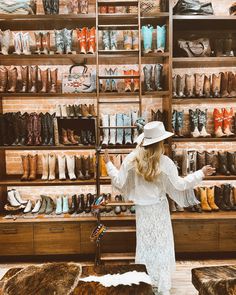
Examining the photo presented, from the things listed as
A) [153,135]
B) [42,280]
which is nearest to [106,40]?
[153,135]

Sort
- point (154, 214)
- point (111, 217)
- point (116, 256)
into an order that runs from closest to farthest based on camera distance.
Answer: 1. point (154, 214)
2. point (116, 256)
3. point (111, 217)

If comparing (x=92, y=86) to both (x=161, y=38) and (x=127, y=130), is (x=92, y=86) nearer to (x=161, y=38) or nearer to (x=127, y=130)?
(x=127, y=130)

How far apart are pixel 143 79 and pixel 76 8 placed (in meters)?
1.20

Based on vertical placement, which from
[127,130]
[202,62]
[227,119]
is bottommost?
[127,130]

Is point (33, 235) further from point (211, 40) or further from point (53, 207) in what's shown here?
point (211, 40)

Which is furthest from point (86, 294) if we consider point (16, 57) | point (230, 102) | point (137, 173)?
point (230, 102)

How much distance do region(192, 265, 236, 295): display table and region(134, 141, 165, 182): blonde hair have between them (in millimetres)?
815

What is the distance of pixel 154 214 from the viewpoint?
3342mm

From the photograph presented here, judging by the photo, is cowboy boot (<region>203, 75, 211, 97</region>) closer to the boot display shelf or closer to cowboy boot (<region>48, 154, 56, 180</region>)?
the boot display shelf

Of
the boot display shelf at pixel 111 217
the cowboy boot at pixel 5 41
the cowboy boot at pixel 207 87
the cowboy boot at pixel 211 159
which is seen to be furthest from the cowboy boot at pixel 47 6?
the cowboy boot at pixel 211 159

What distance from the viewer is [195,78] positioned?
15.9ft

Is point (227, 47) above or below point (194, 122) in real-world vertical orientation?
above

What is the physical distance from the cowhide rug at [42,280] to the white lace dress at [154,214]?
74 centimetres

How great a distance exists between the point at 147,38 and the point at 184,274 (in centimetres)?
275
